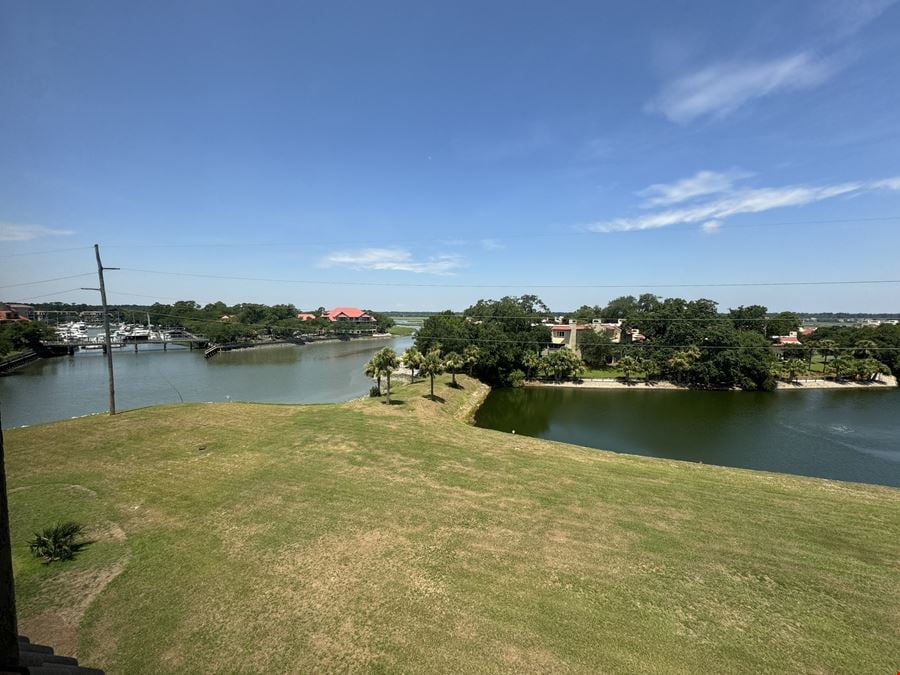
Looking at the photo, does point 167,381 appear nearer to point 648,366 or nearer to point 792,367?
point 648,366

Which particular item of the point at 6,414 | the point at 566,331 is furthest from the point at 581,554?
the point at 566,331

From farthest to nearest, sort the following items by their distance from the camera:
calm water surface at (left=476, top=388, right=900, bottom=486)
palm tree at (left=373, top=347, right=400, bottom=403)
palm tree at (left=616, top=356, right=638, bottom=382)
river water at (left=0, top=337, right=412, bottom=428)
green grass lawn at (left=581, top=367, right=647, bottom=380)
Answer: green grass lawn at (left=581, top=367, right=647, bottom=380)
palm tree at (left=616, top=356, right=638, bottom=382)
river water at (left=0, top=337, right=412, bottom=428)
palm tree at (left=373, top=347, right=400, bottom=403)
calm water surface at (left=476, top=388, right=900, bottom=486)

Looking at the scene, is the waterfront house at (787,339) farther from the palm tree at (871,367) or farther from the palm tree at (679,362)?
the palm tree at (679,362)

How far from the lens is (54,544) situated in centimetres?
901

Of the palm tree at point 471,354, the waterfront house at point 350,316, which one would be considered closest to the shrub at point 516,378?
the palm tree at point 471,354

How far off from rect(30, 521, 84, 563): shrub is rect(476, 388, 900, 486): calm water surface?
23.1m

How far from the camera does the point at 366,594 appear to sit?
26.4ft

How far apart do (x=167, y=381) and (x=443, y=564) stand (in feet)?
154

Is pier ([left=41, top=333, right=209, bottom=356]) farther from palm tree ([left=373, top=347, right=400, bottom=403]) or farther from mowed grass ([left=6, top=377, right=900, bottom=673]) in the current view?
palm tree ([left=373, top=347, right=400, bottom=403])

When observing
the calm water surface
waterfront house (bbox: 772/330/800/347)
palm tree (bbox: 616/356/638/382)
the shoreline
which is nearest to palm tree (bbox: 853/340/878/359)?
the shoreline

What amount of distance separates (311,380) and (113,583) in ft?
131

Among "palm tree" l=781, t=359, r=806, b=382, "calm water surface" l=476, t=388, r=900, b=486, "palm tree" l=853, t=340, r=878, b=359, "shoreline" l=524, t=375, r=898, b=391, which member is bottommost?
"calm water surface" l=476, t=388, r=900, b=486

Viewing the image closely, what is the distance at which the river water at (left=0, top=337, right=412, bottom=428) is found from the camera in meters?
32.1

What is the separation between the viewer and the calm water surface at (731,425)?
22.7m
